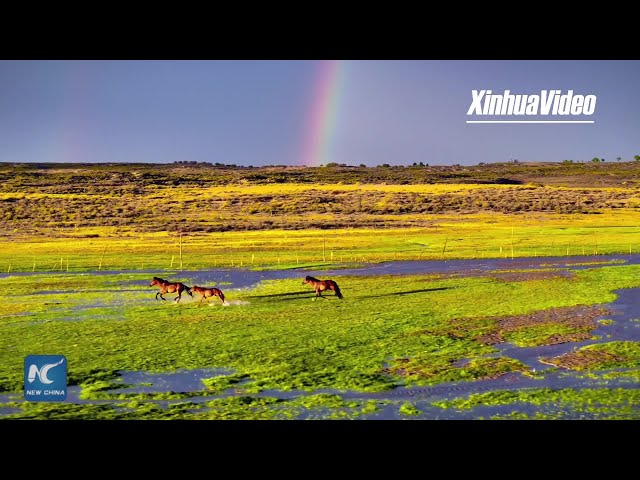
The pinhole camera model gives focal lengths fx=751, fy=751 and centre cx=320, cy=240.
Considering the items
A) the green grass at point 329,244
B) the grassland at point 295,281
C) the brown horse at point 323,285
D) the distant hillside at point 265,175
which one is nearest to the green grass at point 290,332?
the grassland at point 295,281

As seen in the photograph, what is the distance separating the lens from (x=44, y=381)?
15.9 meters

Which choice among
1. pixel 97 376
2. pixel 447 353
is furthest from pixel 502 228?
pixel 97 376

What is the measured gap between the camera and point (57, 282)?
3086cm

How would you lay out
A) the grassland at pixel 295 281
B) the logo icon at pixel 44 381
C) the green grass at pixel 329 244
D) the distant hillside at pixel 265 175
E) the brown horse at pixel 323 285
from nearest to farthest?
the logo icon at pixel 44 381
the grassland at pixel 295 281
the brown horse at pixel 323 285
the green grass at pixel 329 244
the distant hillside at pixel 265 175

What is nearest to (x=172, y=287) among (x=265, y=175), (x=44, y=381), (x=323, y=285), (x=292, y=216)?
(x=323, y=285)

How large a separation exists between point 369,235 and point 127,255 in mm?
15809

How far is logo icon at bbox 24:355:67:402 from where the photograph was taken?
15711 mm

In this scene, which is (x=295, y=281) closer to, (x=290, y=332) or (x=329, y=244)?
(x=290, y=332)

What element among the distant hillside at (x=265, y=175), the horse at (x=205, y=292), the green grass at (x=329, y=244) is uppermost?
the distant hillside at (x=265, y=175)

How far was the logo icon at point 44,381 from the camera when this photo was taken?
15.7 m

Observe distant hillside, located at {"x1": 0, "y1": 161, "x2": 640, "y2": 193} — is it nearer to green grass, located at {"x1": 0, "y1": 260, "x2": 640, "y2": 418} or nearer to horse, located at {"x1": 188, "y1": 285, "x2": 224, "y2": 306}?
green grass, located at {"x1": 0, "y1": 260, "x2": 640, "y2": 418}

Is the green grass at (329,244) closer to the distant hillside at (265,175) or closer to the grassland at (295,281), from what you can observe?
the grassland at (295,281)

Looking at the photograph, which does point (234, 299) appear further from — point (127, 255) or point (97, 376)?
point (127, 255)

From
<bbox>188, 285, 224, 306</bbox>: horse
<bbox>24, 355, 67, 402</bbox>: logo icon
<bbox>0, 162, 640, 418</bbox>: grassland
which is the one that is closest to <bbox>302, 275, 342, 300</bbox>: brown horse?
<bbox>0, 162, 640, 418</bbox>: grassland
